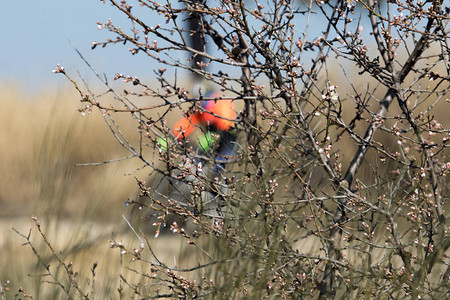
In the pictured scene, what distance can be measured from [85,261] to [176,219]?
649 mm

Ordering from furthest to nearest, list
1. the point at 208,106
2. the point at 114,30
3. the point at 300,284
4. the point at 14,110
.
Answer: the point at 14,110, the point at 208,106, the point at 114,30, the point at 300,284

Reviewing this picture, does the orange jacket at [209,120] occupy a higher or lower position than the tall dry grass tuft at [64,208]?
higher

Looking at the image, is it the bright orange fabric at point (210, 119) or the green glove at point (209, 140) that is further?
the bright orange fabric at point (210, 119)

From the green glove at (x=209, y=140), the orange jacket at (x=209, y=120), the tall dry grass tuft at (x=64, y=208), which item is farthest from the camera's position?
the orange jacket at (x=209, y=120)

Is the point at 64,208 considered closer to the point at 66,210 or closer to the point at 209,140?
the point at 66,210

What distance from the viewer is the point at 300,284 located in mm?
2342

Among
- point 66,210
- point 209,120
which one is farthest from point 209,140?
point 66,210

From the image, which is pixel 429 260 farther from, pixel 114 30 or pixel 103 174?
pixel 114 30

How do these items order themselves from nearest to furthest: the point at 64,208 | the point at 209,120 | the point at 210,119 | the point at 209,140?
the point at 64,208, the point at 209,140, the point at 209,120, the point at 210,119

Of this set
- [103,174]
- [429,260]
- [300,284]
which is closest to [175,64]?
[103,174]

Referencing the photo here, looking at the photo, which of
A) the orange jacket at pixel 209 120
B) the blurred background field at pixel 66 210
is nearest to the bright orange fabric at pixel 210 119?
the orange jacket at pixel 209 120

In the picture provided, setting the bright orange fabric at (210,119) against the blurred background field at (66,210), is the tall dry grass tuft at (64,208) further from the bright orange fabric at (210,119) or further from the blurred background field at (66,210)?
the bright orange fabric at (210,119)

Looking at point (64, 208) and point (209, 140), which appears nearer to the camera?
point (64, 208)

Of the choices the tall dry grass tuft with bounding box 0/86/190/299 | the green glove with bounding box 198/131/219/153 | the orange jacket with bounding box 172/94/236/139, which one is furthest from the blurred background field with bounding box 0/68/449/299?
the orange jacket with bounding box 172/94/236/139
